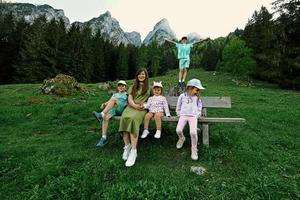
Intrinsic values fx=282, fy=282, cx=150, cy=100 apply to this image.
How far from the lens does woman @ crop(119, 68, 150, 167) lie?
7.07 meters

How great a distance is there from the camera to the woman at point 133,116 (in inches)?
279

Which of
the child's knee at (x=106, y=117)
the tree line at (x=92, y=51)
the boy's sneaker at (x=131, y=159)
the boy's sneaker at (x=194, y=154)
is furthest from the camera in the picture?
the tree line at (x=92, y=51)

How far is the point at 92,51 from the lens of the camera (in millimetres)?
59812

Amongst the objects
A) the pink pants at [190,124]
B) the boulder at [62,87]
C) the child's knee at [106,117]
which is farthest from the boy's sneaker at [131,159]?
the boulder at [62,87]

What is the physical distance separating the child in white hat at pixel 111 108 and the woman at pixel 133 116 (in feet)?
1.24

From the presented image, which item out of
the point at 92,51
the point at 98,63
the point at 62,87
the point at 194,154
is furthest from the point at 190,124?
the point at 98,63

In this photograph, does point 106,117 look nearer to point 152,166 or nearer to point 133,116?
point 133,116

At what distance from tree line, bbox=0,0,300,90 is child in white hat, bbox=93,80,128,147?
2819 cm

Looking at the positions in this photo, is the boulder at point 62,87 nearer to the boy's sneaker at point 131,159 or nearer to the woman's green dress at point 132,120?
the woman's green dress at point 132,120

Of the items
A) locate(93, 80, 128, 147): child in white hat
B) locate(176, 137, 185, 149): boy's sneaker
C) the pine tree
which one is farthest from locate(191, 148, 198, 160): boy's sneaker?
the pine tree

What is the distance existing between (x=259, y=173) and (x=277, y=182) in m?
0.51

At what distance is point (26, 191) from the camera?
6051 mm

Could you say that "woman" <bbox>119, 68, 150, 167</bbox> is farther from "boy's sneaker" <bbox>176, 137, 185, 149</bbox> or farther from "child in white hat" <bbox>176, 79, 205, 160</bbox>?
"boy's sneaker" <bbox>176, 137, 185, 149</bbox>

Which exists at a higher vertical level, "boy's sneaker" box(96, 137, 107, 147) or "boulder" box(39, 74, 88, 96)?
"boulder" box(39, 74, 88, 96)
